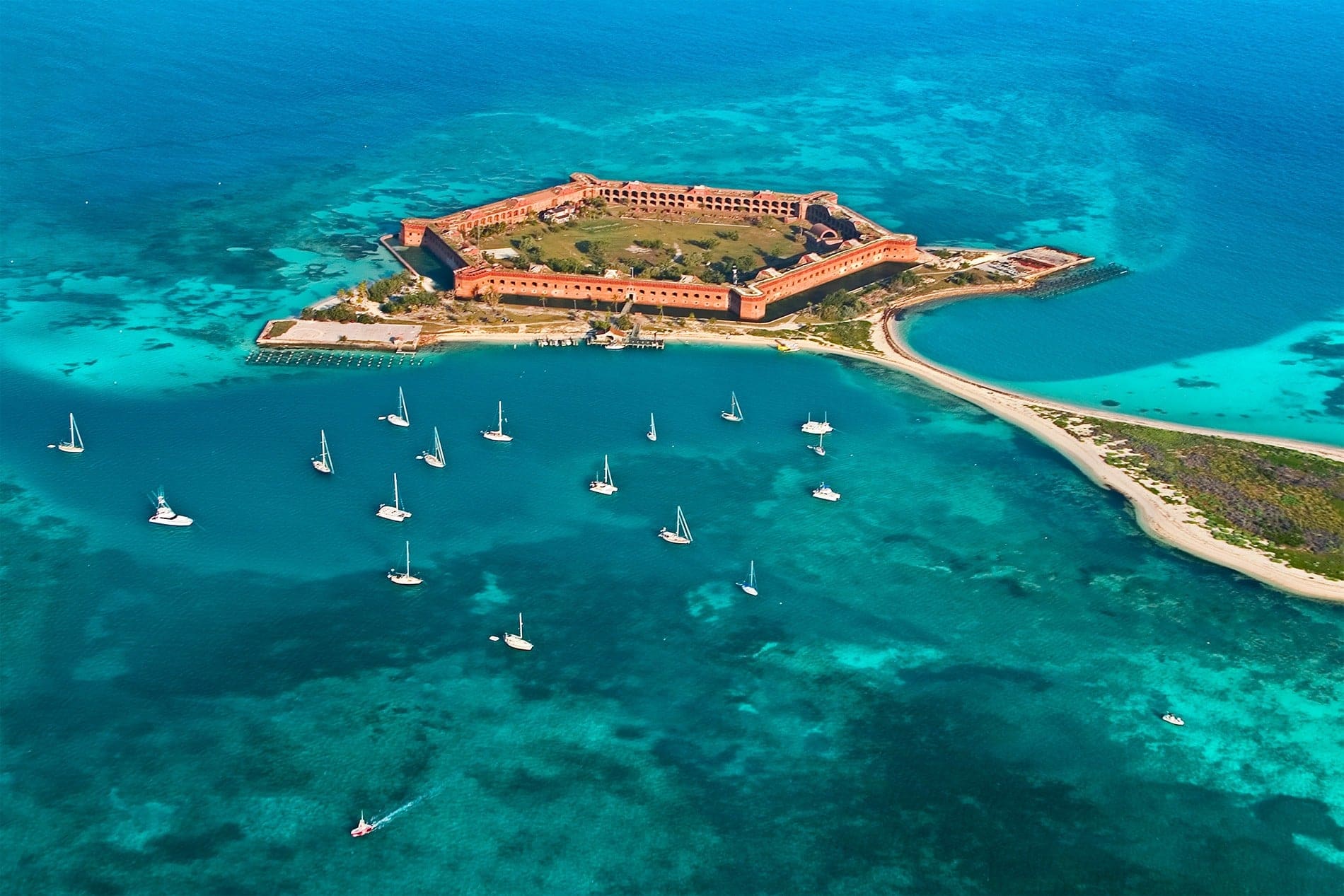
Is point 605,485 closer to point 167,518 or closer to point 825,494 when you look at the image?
point 825,494

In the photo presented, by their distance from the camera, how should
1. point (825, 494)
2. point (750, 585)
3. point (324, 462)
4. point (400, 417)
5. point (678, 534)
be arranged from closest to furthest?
point (750, 585)
point (678, 534)
point (825, 494)
point (324, 462)
point (400, 417)

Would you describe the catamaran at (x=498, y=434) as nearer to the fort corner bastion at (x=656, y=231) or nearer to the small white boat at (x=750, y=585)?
the small white boat at (x=750, y=585)

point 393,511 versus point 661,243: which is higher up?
point 661,243

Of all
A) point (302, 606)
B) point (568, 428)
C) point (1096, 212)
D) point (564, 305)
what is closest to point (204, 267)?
point (564, 305)

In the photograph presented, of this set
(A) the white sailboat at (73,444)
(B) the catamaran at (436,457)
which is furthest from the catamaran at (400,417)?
(A) the white sailboat at (73,444)

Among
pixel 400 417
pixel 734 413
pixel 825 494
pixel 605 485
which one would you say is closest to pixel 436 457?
pixel 400 417

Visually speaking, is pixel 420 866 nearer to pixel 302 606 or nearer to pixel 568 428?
pixel 302 606
